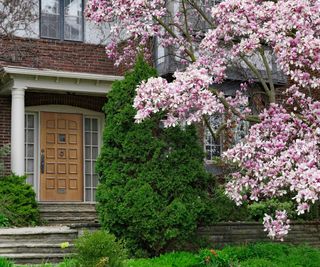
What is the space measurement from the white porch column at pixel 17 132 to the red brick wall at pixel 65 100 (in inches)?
49.0

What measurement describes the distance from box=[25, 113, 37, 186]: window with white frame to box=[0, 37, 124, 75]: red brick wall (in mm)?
1262

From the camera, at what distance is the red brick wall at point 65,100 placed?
604 inches

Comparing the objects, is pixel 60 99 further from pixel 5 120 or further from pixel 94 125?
pixel 5 120

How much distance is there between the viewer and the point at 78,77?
14.5 metres

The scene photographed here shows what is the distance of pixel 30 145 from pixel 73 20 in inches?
124

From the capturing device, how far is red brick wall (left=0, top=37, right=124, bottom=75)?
1499 centimetres

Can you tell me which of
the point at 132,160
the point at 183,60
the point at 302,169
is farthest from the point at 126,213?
the point at 183,60

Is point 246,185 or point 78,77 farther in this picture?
point 78,77

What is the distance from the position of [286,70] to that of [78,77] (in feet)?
22.5

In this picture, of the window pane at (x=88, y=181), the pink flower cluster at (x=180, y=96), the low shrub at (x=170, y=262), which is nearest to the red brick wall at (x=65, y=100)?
the window pane at (x=88, y=181)

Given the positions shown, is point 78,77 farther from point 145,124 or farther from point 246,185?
point 246,185

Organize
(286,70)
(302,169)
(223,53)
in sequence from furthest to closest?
(223,53) → (286,70) → (302,169)

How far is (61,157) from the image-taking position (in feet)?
51.2

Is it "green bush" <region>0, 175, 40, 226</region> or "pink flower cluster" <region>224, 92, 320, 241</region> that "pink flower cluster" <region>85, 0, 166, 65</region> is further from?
"green bush" <region>0, 175, 40, 226</region>
